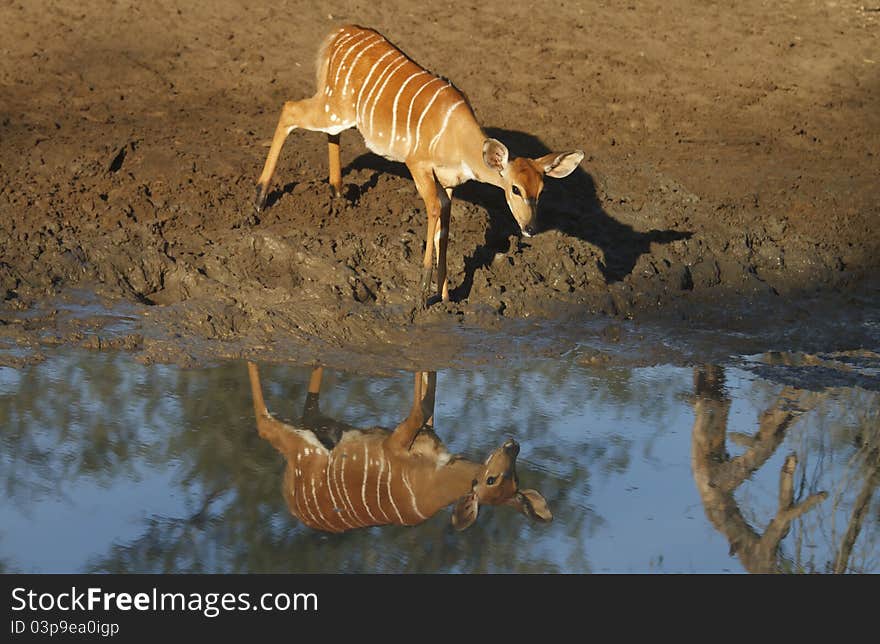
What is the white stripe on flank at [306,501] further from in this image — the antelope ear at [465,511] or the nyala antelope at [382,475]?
the antelope ear at [465,511]

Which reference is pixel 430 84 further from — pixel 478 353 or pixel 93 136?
pixel 93 136

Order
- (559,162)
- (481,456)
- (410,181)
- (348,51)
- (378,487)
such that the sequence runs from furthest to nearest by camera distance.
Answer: (410,181), (348,51), (559,162), (481,456), (378,487)

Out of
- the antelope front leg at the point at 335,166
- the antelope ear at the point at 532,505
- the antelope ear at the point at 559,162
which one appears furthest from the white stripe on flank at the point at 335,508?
the antelope front leg at the point at 335,166

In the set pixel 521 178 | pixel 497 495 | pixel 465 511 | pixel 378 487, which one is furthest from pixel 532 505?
pixel 521 178

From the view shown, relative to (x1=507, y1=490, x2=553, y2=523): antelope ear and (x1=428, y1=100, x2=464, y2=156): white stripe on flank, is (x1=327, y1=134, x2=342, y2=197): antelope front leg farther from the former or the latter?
(x1=507, y1=490, x2=553, y2=523): antelope ear

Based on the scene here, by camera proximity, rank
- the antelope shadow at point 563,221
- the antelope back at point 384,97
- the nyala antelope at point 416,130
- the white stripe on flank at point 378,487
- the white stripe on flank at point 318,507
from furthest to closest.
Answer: the antelope shadow at point 563,221 < the antelope back at point 384,97 < the nyala antelope at point 416,130 < the white stripe on flank at point 378,487 < the white stripe on flank at point 318,507

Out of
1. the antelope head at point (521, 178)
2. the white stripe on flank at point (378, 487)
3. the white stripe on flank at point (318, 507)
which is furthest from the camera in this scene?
the antelope head at point (521, 178)

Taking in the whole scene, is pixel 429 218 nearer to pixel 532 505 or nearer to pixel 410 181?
pixel 410 181

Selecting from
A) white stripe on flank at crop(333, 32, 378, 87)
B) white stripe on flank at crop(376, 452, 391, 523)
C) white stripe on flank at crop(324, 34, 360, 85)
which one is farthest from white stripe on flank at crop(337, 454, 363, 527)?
white stripe on flank at crop(324, 34, 360, 85)

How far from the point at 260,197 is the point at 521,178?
187cm

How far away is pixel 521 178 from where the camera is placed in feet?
22.3

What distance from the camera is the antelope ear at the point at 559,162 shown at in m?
6.99

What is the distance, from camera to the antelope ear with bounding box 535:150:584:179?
699 centimetres

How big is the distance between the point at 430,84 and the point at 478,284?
3.80 ft
